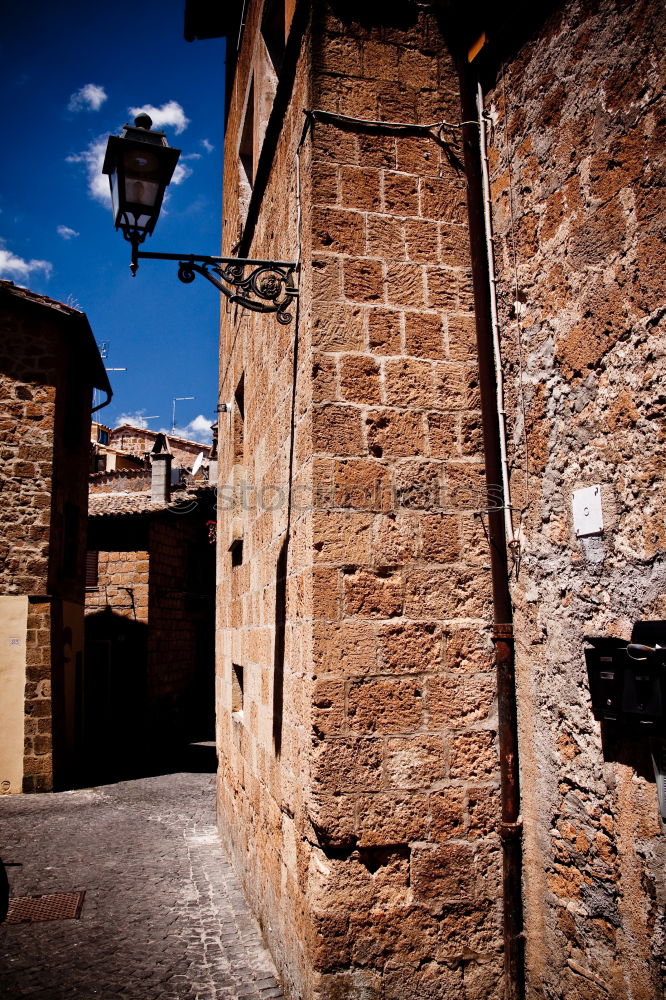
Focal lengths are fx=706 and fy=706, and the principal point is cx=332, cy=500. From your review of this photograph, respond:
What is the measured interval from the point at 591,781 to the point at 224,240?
22.5ft

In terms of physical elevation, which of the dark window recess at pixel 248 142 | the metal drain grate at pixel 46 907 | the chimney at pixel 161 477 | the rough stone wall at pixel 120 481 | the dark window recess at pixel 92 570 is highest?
the dark window recess at pixel 248 142

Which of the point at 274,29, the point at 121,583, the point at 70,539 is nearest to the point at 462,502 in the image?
the point at 274,29

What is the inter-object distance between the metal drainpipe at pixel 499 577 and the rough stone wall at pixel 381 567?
0.05 metres

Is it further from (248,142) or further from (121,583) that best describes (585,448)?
(121,583)

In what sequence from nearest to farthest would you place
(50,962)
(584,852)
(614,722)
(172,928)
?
(614,722) → (584,852) → (50,962) → (172,928)

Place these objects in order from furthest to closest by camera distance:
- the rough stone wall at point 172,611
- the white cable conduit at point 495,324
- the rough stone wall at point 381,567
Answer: the rough stone wall at point 172,611, the white cable conduit at point 495,324, the rough stone wall at point 381,567

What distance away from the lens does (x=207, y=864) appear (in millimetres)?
5926

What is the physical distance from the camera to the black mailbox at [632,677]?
2.14 m

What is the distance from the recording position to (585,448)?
8.44ft

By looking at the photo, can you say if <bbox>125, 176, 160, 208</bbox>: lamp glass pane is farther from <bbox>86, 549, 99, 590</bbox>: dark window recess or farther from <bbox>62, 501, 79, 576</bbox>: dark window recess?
<bbox>86, 549, 99, 590</bbox>: dark window recess

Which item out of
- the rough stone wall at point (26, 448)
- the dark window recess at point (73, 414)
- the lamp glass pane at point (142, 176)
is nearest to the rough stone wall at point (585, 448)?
the lamp glass pane at point (142, 176)

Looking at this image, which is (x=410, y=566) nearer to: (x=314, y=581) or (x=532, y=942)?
(x=314, y=581)

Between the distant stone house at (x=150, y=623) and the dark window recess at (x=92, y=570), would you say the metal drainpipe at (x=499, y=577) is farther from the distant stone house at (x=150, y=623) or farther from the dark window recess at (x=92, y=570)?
the dark window recess at (x=92, y=570)

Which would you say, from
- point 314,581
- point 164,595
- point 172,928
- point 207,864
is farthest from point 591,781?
point 164,595
